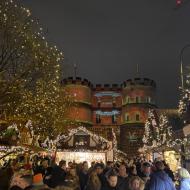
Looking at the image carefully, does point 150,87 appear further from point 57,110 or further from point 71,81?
point 57,110

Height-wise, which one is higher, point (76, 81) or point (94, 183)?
point (76, 81)

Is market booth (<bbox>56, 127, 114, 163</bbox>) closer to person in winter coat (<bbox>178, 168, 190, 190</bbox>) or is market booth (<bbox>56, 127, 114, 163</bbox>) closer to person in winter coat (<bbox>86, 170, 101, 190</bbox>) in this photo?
person in winter coat (<bbox>178, 168, 190, 190</bbox>)

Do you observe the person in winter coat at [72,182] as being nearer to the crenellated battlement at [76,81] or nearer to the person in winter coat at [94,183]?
the person in winter coat at [94,183]

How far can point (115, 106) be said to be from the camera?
3135 inches

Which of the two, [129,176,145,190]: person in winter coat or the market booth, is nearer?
[129,176,145,190]: person in winter coat

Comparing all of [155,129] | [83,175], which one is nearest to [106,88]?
[155,129]

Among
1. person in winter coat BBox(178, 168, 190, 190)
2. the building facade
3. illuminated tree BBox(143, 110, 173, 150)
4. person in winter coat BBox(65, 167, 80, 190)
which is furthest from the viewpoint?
the building facade

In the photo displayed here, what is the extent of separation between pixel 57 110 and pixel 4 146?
38.9ft

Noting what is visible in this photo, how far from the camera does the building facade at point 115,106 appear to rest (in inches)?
2797

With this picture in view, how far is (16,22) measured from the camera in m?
19.8

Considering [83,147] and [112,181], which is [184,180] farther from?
[83,147]

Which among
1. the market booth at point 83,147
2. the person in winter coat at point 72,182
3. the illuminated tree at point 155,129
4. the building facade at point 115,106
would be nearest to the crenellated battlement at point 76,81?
the building facade at point 115,106

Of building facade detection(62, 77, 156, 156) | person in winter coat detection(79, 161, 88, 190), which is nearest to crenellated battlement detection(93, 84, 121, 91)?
building facade detection(62, 77, 156, 156)

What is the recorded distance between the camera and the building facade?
71050mm
